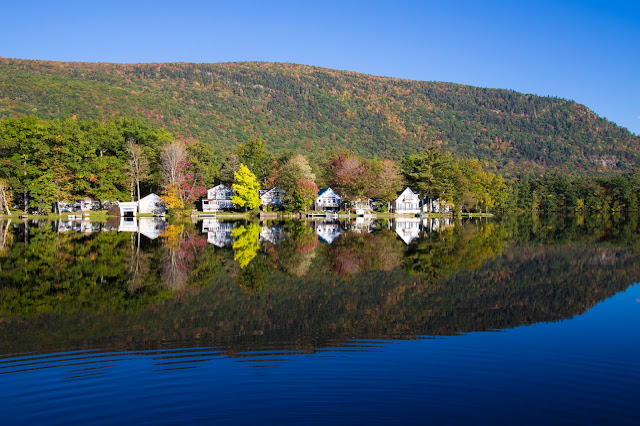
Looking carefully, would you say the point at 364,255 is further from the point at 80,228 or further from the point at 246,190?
the point at 246,190

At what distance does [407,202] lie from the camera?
314 feet

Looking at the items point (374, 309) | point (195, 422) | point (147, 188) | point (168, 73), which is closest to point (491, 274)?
point (374, 309)

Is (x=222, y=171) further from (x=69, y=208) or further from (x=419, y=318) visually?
(x=419, y=318)

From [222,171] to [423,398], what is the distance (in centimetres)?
8263

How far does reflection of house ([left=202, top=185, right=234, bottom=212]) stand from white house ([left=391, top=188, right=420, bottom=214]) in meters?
30.9

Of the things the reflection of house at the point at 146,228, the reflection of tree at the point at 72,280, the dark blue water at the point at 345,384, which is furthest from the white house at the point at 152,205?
the dark blue water at the point at 345,384

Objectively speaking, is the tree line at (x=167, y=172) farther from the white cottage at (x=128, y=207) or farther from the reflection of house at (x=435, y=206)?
the reflection of house at (x=435, y=206)

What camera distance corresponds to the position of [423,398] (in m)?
7.69

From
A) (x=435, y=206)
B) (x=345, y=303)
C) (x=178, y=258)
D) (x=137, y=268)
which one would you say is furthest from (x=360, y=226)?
(x=435, y=206)

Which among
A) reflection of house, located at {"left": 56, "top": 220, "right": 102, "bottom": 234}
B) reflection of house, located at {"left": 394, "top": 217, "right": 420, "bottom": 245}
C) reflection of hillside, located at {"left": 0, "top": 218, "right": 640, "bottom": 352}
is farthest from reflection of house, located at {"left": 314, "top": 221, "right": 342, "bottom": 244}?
reflection of house, located at {"left": 56, "top": 220, "right": 102, "bottom": 234}

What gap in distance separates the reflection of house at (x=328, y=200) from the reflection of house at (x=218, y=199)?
50.0 feet

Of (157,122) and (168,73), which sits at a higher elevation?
(168,73)

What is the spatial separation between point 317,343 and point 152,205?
72.9 meters

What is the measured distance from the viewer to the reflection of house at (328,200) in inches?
3558
